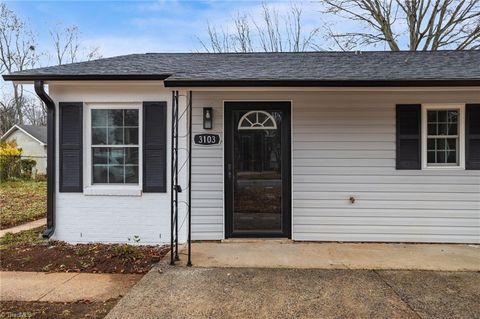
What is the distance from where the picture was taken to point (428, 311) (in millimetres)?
3086

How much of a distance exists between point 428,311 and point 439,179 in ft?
9.67

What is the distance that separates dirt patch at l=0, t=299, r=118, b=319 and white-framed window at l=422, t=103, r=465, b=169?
196 inches

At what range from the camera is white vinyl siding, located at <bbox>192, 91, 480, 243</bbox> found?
17.8 ft

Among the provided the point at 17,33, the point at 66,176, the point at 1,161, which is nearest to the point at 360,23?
the point at 66,176

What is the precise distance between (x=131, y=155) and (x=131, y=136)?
310mm

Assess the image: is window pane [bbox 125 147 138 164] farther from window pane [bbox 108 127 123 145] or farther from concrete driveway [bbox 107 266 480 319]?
concrete driveway [bbox 107 266 480 319]

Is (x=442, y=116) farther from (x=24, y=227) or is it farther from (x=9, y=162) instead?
(x=9, y=162)

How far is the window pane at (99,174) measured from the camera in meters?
5.58

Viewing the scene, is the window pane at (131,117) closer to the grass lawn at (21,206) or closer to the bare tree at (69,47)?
the grass lawn at (21,206)

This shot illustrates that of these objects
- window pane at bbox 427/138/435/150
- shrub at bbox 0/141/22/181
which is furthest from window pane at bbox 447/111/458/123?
shrub at bbox 0/141/22/181

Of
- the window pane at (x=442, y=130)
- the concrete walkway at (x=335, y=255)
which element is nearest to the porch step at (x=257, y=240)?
the concrete walkway at (x=335, y=255)

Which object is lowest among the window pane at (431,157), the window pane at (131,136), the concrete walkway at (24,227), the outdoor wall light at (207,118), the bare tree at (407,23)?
the concrete walkway at (24,227)

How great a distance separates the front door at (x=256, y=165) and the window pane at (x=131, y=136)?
4.86ft

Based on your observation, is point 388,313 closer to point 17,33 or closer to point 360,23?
point 360,23
